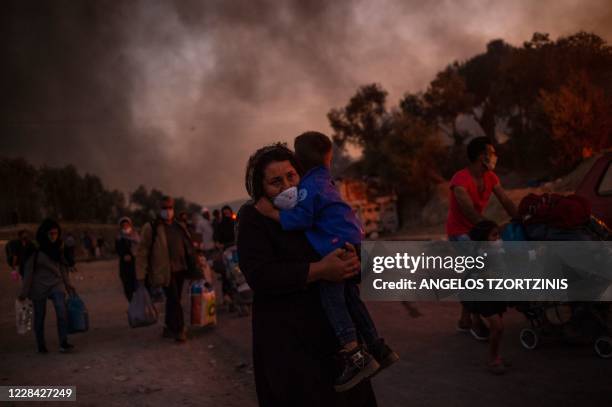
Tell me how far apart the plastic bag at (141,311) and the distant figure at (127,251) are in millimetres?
2634

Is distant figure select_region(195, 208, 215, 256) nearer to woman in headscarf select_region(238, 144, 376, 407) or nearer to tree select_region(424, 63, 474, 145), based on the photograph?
woman in headscarf select_region(238, 144, 376, 407)

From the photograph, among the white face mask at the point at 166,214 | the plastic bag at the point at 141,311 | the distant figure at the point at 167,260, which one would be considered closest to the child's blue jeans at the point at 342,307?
the distant figure at the point at 167,260

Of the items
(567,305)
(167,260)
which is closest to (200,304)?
(167,260)

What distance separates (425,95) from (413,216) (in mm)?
9850

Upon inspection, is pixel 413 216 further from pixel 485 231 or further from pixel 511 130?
pixel 485 231

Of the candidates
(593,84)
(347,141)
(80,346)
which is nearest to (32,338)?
(80,346)

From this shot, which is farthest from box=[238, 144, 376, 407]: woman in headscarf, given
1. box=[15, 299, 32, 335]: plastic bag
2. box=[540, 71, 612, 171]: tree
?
box=[540, 71, 612, 171]: tree

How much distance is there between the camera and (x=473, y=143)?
22.8 ft

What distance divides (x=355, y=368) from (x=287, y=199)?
2.54 feet

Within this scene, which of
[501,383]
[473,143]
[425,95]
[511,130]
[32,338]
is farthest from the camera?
[425,95]

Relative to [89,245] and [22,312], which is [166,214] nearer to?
[22,312]

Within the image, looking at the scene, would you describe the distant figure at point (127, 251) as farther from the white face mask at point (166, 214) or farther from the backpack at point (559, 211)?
the backpack at point (559, 211)

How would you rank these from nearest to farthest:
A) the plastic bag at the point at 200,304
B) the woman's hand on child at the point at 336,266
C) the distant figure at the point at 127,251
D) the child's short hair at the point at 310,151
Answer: the woman's hand on child at the point at 336,266 → the child's short hair at the point at 310,151 → the plastic bag at the point at 200,304 → the distant figure at the point at 127,251

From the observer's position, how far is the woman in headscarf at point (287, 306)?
98.7 inches
